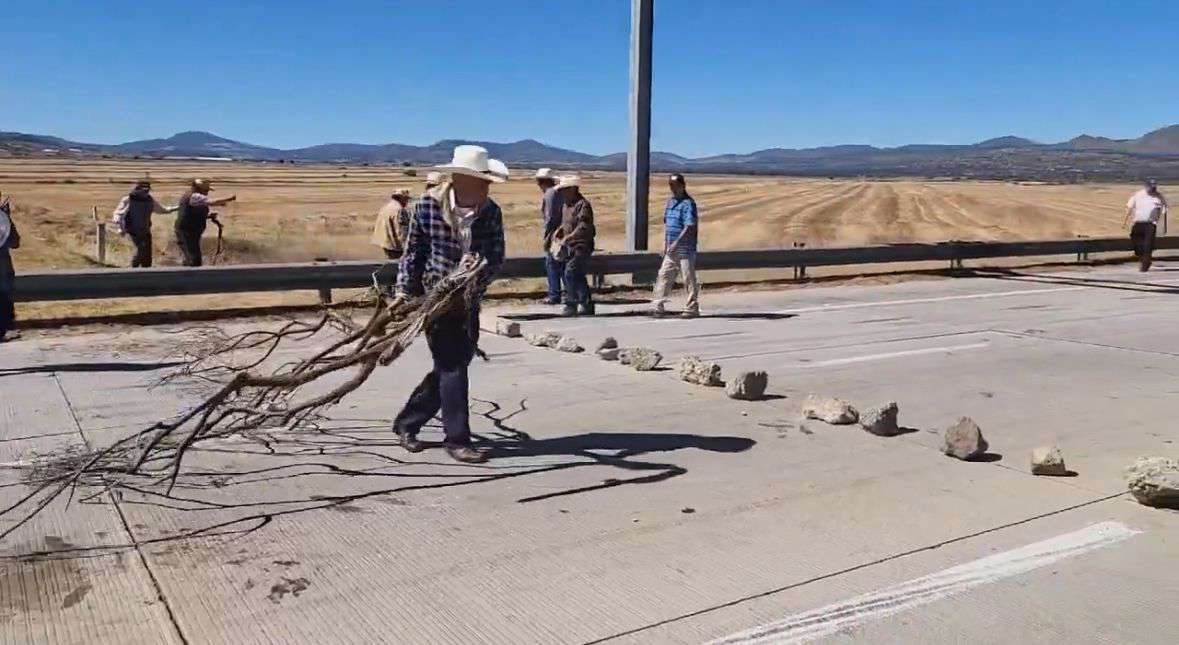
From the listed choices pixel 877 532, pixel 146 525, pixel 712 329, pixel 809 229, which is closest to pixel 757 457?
pixel 877 532

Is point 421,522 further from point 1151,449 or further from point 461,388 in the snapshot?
point 1151,449

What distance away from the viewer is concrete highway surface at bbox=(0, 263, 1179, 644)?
4.74 metres

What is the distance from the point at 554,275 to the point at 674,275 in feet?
5.64

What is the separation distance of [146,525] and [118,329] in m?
7.65

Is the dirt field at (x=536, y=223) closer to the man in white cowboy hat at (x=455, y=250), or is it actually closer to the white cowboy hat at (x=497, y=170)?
the man in white cowboy hat at (x=455, y=250)

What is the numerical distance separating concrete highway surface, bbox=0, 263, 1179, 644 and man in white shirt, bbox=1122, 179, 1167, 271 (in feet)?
41.6

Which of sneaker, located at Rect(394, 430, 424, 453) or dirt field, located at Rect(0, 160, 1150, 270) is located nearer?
sneaker, located at Rect(394, 430, 424, 453)

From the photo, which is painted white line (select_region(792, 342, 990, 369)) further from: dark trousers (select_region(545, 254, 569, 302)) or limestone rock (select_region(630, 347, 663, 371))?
dark trousers (select_region(545, 254, 569, 302))

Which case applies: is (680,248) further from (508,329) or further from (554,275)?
(508,329)

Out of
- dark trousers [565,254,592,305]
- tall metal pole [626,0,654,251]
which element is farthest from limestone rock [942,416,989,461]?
tall metal pole [626,0,654,251]

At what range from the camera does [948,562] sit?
5.48 m

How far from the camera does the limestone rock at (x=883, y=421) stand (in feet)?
26.2

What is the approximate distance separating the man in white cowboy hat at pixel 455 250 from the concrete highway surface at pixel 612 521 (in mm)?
441

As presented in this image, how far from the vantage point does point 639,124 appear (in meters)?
17.9
